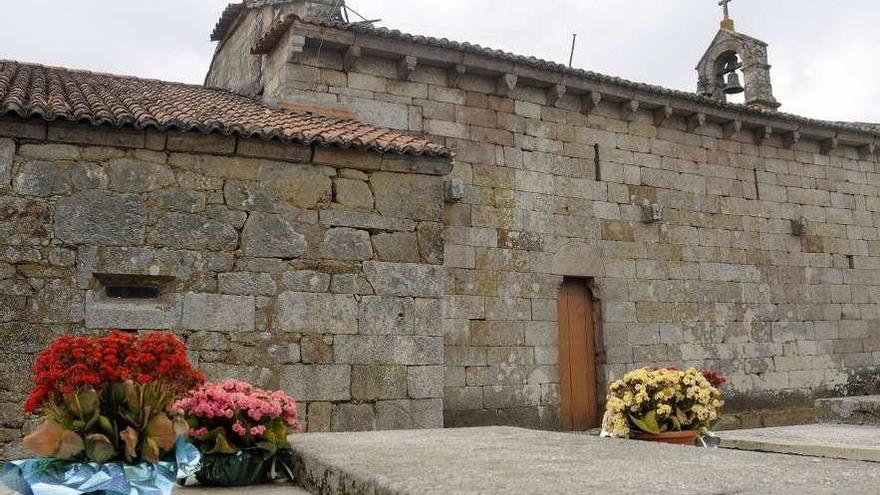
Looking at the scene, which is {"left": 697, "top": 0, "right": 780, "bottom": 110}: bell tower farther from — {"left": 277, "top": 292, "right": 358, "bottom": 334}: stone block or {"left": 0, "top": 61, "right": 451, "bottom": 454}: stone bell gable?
{"left": 277, "top": 292, "right": 358, "bottom": 334}: stone block

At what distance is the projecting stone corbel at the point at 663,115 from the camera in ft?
36.6

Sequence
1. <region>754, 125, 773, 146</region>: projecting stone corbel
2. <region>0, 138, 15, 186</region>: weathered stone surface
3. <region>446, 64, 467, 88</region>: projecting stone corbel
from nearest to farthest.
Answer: <region>0, 138, 15, 186</region>: weathered stone surface, <region>446, 64, 467, 88</region>: projecting stone corbel, <region>754, 125, 773, 146</region>: projecting stone corbel

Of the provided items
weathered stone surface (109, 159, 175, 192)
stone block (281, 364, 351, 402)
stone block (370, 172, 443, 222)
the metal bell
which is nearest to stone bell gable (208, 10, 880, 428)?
the metal bell

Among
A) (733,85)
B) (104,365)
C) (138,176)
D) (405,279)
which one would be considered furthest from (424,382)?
(733,85)

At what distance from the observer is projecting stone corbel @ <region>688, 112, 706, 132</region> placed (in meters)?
11.4

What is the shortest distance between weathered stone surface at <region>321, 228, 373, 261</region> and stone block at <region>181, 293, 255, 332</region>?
89cm

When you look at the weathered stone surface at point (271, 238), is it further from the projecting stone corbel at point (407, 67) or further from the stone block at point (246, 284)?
the projecting stone corbel at point (407, 67)

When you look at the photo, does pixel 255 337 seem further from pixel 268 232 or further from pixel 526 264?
pixel 526 264

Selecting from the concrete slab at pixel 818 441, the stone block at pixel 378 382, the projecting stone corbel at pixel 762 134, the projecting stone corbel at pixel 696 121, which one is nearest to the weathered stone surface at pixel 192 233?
the stone block at pixel 378 382

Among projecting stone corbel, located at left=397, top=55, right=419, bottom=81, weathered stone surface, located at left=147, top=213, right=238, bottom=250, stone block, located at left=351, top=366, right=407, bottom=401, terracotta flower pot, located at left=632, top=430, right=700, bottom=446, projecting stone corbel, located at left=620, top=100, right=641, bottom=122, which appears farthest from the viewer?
projecting stone corbel, located at left=620, top=100, right=641, bottom=122

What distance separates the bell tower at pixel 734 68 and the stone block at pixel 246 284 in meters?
9.82

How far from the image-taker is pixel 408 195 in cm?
754

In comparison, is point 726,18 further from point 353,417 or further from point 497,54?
point 353,417

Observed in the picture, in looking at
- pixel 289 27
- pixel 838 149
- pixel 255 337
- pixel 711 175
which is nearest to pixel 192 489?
pixel 255 337
